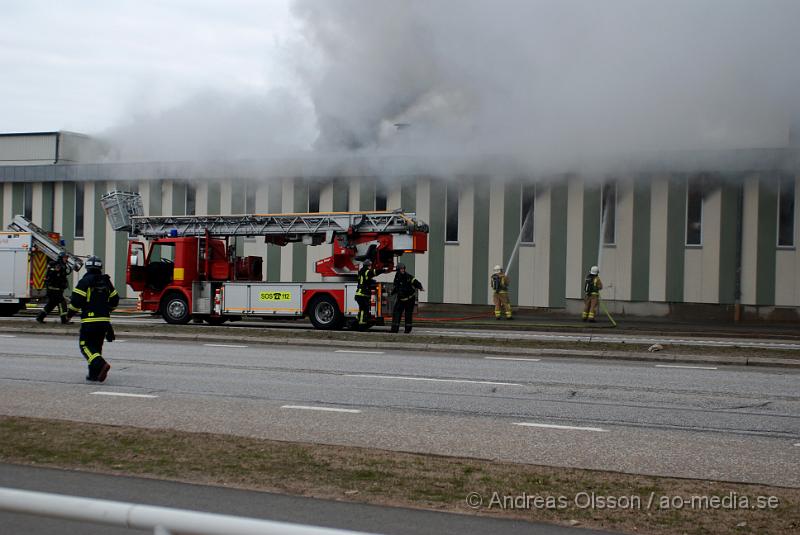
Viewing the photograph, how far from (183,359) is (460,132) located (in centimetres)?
1659

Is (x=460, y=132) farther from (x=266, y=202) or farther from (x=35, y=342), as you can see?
(x=35, y=342)

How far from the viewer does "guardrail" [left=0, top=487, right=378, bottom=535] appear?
2613 mm

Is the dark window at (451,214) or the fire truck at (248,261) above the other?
the dark window at (451,214)

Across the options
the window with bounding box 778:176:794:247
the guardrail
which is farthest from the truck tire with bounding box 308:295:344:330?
the guardrail

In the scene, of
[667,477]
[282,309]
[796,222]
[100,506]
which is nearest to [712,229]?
[796,222]

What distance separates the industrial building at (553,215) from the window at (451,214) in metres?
0.04

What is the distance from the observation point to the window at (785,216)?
2728 cm

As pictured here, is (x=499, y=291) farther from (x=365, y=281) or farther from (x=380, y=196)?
(x=365, y=281)

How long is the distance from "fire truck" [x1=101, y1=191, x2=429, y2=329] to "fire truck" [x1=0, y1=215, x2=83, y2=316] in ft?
14.6

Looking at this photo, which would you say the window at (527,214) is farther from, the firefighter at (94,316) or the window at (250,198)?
the firefighter at (94,316)

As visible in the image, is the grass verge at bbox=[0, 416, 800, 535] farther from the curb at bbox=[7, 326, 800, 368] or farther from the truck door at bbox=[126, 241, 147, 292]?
the truck door at bbox=[126, 241, 147, 292]

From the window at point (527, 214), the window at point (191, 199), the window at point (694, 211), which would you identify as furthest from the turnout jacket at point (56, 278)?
the window at point (694, 211)

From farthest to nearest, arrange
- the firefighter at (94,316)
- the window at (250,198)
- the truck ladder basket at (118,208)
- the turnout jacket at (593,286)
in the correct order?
the window at (250,198) < the turnout jacket at (593,286) < the truck ladder basket at (118,208) < the firefighter at (94,316)

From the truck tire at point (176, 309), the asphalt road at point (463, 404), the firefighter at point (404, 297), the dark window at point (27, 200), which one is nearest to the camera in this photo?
the asphalt road at point (463, 404)
